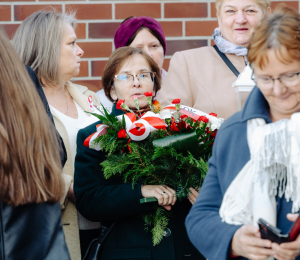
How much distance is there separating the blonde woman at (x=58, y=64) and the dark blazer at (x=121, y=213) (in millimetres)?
413

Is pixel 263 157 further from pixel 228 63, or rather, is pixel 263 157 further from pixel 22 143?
pixel 228 63

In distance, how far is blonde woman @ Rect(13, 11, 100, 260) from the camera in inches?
111

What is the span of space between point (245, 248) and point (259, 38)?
26.4 inches

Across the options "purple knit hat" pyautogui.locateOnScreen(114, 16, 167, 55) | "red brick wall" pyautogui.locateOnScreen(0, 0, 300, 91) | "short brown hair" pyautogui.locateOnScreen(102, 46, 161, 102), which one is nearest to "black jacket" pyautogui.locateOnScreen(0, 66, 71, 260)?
"short brown hair" pyautogui.locateOnScreen(102, 46, 161, 102)

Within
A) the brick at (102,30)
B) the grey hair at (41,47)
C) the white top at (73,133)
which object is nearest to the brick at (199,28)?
the brick at (102,30)

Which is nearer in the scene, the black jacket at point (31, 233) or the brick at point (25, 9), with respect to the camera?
the black jacket at point (31, 233)

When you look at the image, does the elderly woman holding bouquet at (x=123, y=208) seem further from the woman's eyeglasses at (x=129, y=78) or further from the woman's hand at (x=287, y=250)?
the woman's hand at (x=287, y=250)

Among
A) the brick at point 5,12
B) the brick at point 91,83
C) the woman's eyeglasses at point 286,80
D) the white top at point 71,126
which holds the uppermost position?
the brick at point 5,12

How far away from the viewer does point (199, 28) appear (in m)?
3.56

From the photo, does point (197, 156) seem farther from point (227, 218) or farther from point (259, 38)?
point (259, 38)

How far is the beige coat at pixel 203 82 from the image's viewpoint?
261cm

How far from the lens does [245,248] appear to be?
1.38 meters

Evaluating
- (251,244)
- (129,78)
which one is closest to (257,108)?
(251,244)

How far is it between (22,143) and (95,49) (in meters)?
2.17
